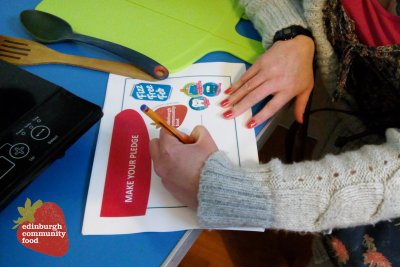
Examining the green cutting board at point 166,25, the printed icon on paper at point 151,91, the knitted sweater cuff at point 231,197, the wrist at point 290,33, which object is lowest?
the knitted sweater cuff at point 231,197

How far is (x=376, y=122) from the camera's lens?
2.24 feet

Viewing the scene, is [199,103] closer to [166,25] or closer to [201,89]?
[201,89]

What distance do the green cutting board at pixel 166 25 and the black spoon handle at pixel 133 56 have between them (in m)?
0.02

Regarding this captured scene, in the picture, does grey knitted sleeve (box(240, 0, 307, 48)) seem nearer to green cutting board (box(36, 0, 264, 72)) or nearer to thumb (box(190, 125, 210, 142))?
green cutting board (box(36, 0, 264, 72))

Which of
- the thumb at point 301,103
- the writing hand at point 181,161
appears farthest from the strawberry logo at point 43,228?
the thumb at point 301,103

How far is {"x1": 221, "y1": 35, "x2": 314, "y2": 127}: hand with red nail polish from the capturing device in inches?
22.0

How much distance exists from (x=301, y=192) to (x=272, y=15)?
12.4 inches

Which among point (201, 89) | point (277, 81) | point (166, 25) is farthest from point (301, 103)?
point (166, 25)

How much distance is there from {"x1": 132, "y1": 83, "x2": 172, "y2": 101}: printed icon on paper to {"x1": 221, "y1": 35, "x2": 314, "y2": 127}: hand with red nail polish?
0.29 feet

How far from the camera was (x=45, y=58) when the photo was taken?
Result: 2.03 feet

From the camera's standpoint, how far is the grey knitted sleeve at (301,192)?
46cm

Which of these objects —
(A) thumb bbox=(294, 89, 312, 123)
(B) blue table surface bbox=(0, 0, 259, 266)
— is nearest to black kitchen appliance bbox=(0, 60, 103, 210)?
(B) blue table surface bbox=(0, 0, 259, 266)

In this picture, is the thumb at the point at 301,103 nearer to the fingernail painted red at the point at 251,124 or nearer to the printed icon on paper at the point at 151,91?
the fingernail painted red at the point at 251,124

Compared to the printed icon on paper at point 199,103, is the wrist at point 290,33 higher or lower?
higher
